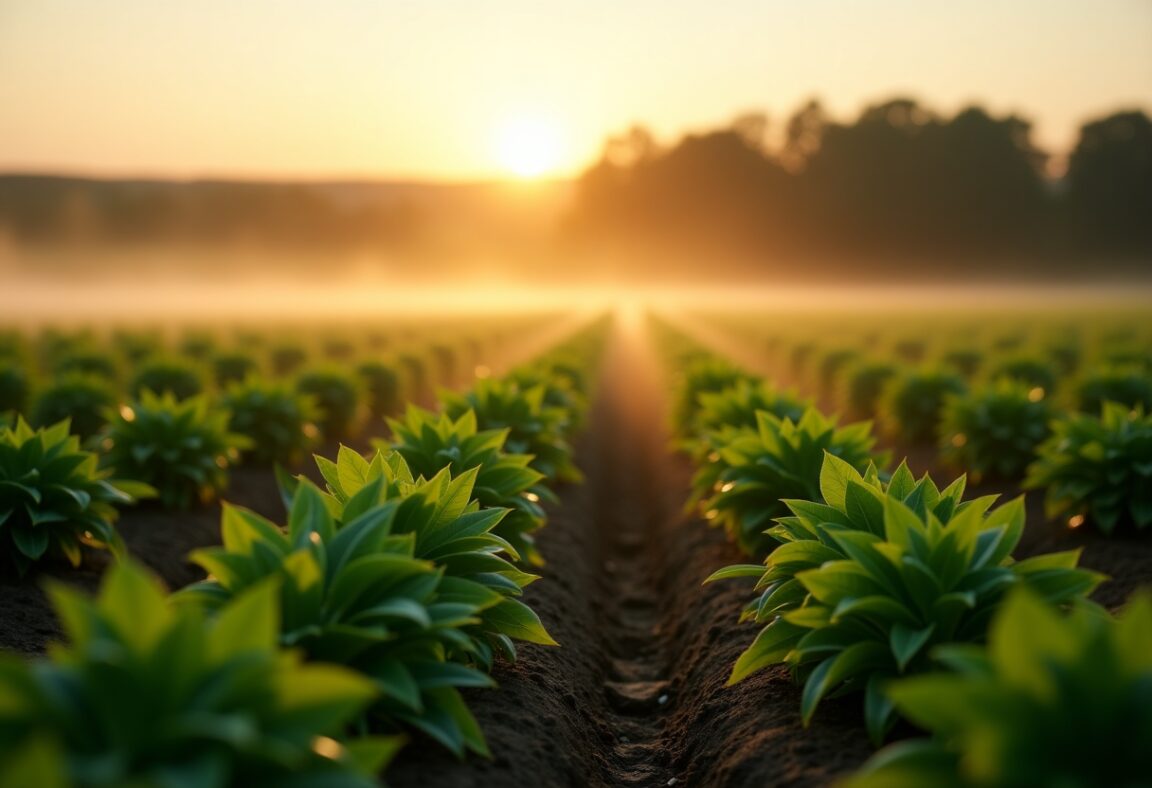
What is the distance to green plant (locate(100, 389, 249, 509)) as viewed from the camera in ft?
25.6

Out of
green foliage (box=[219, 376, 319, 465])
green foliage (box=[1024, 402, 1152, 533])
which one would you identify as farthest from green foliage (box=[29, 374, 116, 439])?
green foliage (box=[1024, 402, 1152, 533])

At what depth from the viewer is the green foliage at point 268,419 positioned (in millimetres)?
9859

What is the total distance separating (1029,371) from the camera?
13594 millimetres

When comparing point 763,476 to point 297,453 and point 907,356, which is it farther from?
point 907,356

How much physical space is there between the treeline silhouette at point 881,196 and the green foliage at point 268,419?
9429cm

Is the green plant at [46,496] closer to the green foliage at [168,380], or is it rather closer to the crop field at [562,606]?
the crop field at [562,606]

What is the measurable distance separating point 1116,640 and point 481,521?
2301 mm

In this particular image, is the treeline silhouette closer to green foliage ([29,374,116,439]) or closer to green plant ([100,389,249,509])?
green foliage ([29,374,116,439])

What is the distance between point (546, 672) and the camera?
4266 millimetres

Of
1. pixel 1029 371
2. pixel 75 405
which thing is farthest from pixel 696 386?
pixel 75 405

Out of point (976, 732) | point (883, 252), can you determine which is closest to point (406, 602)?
point (976, 732)

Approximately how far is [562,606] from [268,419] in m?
5.66

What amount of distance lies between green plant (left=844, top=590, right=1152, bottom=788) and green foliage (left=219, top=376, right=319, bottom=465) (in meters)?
8.83

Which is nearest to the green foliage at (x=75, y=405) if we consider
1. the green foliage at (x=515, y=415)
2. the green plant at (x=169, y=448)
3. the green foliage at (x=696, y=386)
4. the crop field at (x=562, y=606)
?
the crop field at (x=562, y=606)
